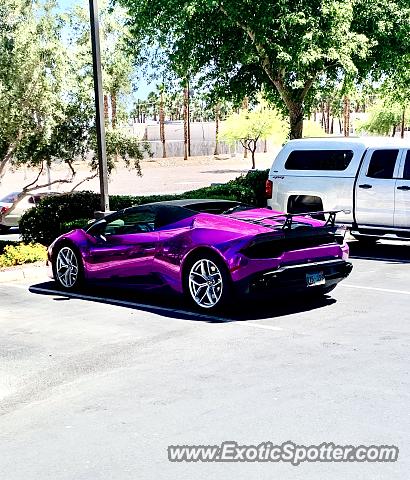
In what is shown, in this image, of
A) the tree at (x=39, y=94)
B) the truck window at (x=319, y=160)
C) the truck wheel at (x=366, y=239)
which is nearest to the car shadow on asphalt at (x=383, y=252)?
the truck wheel at (x=366, y=239)

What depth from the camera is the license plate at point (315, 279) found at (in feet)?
31.3

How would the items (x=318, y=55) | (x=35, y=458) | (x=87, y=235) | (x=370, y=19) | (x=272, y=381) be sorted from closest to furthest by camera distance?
(x=35, y=458), (x=272, y=381), (x=87, y=235), (x=318, y=55), (x=370, y=19)

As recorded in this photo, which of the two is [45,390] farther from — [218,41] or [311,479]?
[218,41]

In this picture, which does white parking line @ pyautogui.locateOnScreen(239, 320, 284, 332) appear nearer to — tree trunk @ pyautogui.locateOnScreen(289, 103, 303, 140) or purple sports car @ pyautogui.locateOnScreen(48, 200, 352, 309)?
purple sports car @ pyautogui.locateOnScreen(48, 200, 352, 309)

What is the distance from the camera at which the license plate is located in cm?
955

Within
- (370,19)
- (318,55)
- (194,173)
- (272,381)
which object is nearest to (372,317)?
(272,381)

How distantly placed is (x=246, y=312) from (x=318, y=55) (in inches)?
477

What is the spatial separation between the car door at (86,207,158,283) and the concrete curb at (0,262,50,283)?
2.23m

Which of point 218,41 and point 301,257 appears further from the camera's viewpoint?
point 218,41

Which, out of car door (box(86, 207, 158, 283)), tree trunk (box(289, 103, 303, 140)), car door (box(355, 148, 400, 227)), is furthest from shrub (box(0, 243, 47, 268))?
tree trunk (box(289, 103, 303, 140))

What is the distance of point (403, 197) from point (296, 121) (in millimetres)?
10230

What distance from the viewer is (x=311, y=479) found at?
4.70 m

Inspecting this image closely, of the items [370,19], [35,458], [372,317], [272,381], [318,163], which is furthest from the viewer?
[370,19]

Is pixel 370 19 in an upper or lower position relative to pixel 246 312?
upper
